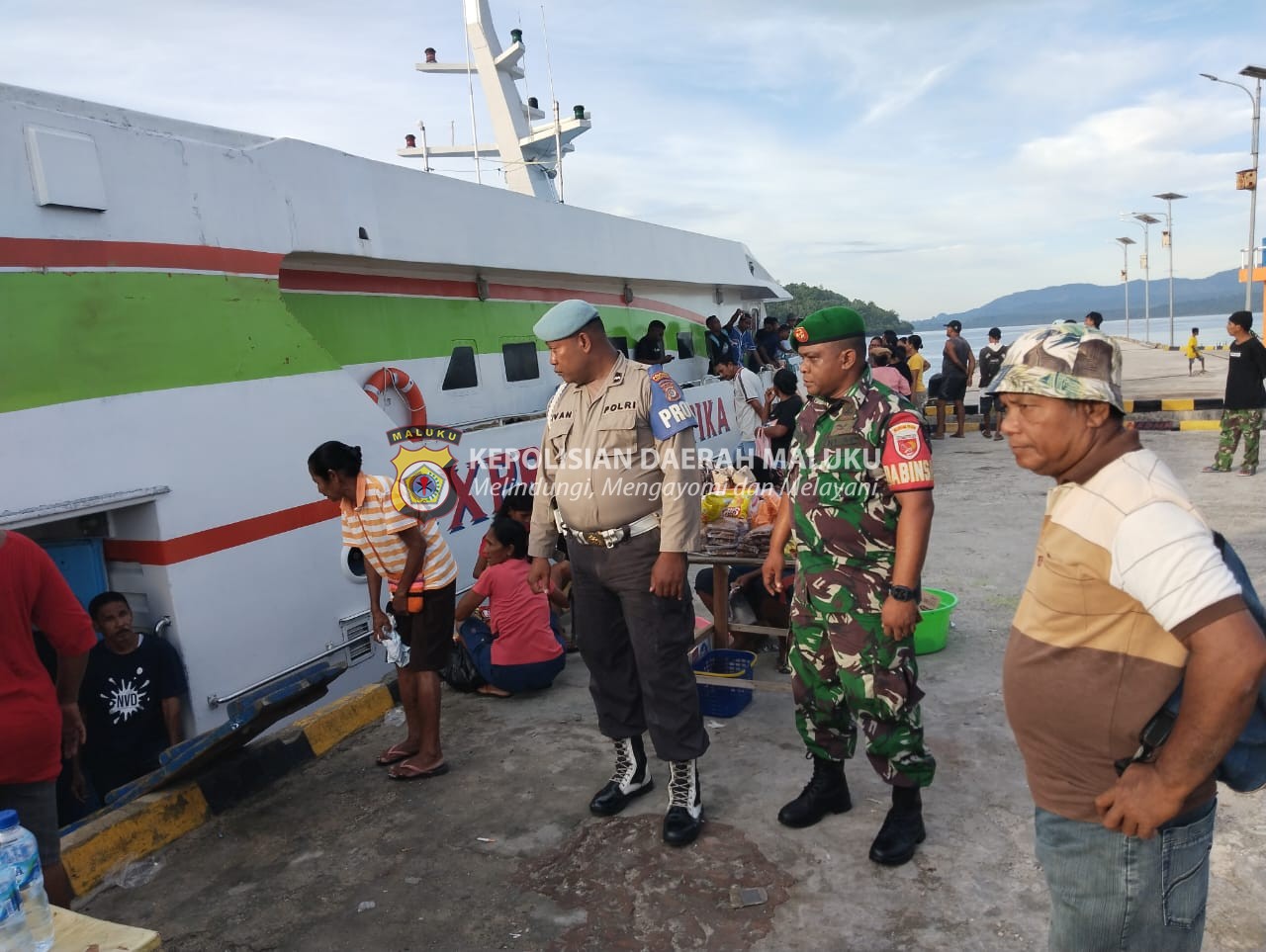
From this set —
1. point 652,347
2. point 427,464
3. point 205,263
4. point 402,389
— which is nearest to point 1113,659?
point 205,263

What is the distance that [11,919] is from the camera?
66.6 inches

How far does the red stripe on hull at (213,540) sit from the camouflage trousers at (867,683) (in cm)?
292

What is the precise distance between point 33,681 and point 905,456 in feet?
9.07

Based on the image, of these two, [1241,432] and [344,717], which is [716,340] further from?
[344,717]

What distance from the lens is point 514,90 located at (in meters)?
12.7

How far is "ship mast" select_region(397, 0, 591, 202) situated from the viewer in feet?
39.4

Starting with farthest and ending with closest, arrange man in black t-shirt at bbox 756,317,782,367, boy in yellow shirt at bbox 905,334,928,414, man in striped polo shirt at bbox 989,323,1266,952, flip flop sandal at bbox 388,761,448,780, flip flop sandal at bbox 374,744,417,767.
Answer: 1. boy in yellow shirt at bbox 905,334,928,414
2. man in black t-shirt at bbox 756,317,782,367
3. flip flop sandal at bbox 374,744,417,767
4. flip flop sandal at bbox 388,761,448,780
5. man in striped polo shirt at bbox 989,323,1266,952

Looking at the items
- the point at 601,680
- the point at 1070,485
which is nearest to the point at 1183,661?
the point at 1070,485

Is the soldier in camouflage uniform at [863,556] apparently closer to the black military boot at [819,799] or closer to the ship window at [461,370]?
the black military boot at [819,799]

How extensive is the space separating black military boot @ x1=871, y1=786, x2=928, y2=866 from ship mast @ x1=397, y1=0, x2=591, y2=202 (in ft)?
35.0

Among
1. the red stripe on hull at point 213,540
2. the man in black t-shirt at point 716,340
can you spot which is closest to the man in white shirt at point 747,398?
the man in black t-shirt at point 716,340

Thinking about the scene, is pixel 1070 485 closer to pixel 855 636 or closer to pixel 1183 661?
pixel 1183 661

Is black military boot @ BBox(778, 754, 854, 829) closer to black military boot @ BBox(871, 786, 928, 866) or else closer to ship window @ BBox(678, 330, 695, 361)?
black military boot @ BBox(871, 786, 928, 866)

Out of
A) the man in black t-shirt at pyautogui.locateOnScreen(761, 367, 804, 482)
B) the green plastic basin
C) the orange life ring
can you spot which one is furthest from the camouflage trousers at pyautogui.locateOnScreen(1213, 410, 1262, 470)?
the orange life ring
